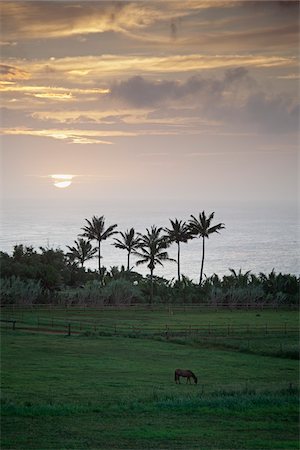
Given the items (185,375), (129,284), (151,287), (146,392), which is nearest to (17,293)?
(129,284)

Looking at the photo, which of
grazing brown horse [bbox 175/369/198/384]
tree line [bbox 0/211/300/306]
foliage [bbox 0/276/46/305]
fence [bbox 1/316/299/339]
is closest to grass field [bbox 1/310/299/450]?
grazing brown horse [bbox 175/369/198/384]

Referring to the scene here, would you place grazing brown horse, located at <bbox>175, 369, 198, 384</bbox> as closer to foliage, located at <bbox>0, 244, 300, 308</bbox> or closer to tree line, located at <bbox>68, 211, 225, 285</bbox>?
foliage, located at <bbox>0, 244, 300, 308</bbox>

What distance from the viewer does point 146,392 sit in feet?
92.8

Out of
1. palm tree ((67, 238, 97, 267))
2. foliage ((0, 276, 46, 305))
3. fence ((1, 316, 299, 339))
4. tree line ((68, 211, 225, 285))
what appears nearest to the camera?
fence ((1, 316, 299, 339))

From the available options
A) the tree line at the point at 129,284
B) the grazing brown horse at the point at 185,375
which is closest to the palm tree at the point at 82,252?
the tree line at the point at 129,284

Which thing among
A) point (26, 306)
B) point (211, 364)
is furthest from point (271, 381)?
point (26, 306)

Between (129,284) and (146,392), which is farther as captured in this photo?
(129,284)

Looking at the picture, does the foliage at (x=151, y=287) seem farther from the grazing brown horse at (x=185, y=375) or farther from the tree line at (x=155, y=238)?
the grazing brown horse at (x=185, y=375)

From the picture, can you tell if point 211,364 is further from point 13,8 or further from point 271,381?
point 13,8

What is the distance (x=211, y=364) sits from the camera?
121 ft

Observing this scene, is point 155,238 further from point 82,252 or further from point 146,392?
point 146,392

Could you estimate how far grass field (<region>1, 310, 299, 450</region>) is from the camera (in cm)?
2044

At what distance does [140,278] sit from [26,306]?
2337 cm

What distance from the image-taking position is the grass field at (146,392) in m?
20.4
